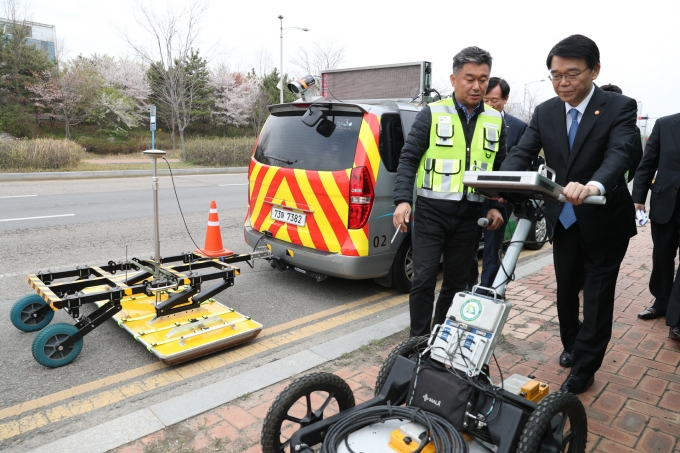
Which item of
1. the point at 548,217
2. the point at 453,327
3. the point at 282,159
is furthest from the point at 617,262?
the point at 282,159

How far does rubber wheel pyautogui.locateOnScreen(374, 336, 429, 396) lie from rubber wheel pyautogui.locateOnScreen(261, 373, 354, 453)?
162 millimetres

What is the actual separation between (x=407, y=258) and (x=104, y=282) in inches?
110

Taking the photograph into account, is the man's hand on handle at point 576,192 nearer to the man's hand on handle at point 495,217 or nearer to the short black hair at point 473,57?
the man's hand on handle at point 495,217

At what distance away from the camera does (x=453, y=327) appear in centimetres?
225

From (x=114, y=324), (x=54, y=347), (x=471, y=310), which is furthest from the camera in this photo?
(x=114, y=324)

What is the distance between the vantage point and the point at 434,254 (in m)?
3.20

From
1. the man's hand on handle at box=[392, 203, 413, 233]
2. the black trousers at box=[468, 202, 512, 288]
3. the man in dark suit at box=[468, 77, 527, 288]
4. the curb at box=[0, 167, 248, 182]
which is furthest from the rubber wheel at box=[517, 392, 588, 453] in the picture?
the curb at box=[0, 167, 248, 182]

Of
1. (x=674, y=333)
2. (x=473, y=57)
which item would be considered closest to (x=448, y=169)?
(x=473, y=57)

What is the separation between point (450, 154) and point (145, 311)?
8.88ft

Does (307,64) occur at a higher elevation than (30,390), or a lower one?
higher

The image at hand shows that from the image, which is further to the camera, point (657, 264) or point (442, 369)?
point (657, 264)

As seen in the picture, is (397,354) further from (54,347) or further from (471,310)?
(54,347)

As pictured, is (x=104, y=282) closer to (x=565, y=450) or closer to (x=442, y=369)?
(x=442, y=369)

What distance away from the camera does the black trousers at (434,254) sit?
3.19m
